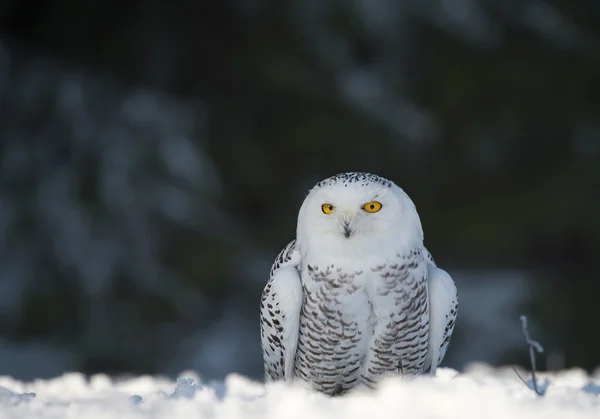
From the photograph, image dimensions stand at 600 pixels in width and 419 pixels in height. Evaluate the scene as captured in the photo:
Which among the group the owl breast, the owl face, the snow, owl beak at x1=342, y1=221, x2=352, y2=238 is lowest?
the snow

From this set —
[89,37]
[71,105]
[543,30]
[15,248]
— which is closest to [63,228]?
[15,248]

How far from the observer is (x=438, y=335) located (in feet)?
5.23

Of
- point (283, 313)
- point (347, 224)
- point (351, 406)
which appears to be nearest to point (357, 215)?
point (347, 224)

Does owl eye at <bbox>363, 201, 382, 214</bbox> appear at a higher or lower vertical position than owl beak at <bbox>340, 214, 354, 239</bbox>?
higher

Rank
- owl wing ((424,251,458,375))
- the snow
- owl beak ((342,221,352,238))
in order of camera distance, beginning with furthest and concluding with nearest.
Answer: owl wing ((424,251,458,375)) → owl beak ((342,221,352,238)) → the snow

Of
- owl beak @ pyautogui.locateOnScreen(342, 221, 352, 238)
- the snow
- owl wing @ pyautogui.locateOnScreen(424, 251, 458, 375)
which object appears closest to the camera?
the snow

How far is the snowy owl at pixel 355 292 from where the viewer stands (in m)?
1.42

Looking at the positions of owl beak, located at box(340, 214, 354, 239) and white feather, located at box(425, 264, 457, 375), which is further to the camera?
white feather, located at box(425, 264, 457, 375)

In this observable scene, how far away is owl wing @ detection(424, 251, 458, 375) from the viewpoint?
5.11 feet

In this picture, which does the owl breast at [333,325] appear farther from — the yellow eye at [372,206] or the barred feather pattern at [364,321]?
the yellow eye at [372,206]

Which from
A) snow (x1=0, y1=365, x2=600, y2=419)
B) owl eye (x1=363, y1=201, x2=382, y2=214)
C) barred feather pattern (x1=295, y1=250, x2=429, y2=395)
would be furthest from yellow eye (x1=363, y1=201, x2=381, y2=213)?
snow (x1=0, y1=365, x2=600, y2=419)

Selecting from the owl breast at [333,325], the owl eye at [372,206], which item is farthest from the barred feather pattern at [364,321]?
the owl eye at [372,206]

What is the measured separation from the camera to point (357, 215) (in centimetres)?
141

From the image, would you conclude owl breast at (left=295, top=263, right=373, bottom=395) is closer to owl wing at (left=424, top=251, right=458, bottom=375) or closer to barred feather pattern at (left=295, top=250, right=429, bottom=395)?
barred feather pattern at (left=295, top=250, right=429, bottom=395)
